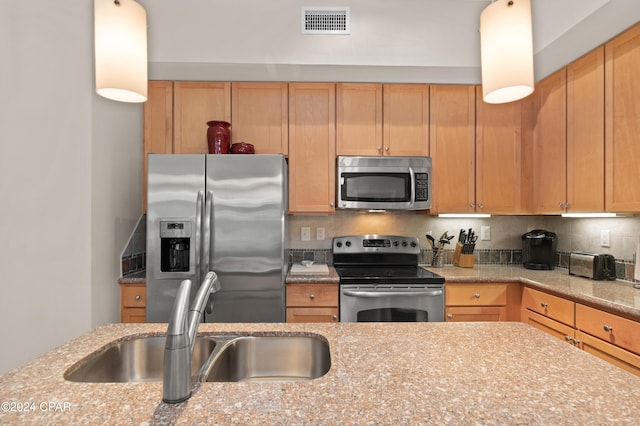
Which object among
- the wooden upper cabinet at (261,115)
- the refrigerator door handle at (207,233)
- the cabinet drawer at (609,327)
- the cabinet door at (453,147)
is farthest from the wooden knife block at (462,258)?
the refrigerator door handle at (207,233)

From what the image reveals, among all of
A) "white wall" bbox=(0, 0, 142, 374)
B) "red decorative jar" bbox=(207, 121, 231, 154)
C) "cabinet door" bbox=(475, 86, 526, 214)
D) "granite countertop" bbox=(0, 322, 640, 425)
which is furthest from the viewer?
"cabinet door" bbox=(475, 86, 526, 214)

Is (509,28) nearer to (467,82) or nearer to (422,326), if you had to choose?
(422,326)

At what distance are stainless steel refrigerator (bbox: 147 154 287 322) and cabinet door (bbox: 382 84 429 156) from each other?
1015 mm

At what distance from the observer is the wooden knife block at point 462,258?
2998 mm

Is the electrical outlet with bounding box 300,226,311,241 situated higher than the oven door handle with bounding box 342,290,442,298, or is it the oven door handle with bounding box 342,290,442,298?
the electrical outlet with bounding box 300,226,311,241

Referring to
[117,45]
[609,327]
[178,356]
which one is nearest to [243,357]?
[178,356]

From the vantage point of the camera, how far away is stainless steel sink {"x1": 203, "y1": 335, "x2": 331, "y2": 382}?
1201mm

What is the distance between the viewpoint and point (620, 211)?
205cm

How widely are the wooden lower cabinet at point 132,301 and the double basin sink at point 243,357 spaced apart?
144cm

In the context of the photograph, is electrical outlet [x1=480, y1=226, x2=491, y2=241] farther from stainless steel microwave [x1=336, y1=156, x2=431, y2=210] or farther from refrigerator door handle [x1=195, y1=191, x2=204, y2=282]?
refrigerator door handle [x1=195, y1=191, x2=204, y2=282]

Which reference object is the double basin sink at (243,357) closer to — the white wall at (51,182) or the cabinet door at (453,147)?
the white wall at (51,182)

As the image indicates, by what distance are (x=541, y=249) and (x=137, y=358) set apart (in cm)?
292

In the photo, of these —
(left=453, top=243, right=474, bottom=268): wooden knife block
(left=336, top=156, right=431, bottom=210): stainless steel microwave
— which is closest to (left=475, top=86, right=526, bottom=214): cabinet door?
(left=453, top=243, right=474, bottom=268): wooden knife block

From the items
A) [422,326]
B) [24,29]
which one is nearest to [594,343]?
[422,326]
